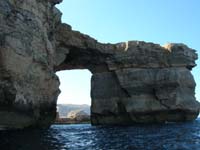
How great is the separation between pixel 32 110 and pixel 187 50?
123 feet

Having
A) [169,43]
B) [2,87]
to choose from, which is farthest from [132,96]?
[2,87]

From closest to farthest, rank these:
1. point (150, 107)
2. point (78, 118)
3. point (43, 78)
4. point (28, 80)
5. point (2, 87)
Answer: point (2, 87) → point (28, 80) → point (43, 78) → point (150, 107) → point (78, 118)

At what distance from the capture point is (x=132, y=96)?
205ft

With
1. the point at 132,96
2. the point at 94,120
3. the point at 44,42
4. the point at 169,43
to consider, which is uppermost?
the point at 169,43

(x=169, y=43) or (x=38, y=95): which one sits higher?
(x=169, y=43)

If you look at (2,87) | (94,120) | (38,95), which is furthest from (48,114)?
(94,120)

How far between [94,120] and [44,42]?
87.7ft

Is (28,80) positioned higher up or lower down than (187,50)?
lower down

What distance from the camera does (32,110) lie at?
3819cm

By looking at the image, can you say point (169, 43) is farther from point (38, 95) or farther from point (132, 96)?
point (38, 95)

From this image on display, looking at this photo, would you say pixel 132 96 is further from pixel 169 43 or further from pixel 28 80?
pixel 28 80

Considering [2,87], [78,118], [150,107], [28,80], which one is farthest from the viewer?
[78,118]

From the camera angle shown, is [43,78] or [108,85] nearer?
[43,78]

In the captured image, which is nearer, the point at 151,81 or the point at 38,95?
the point at 38,95
